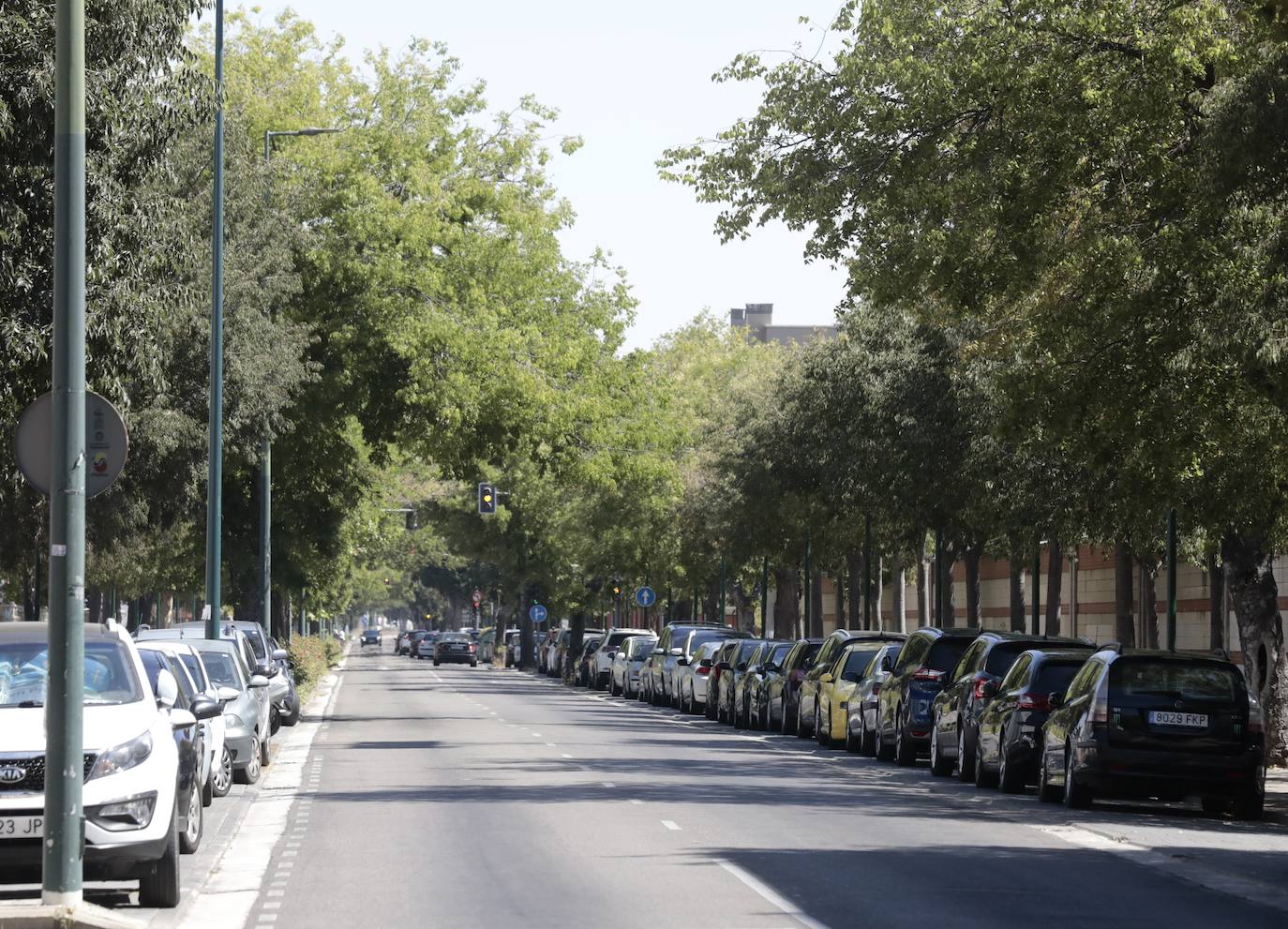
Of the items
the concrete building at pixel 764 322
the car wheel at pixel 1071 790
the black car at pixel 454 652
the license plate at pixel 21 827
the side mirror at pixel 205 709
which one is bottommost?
the black car at pixel 454 652

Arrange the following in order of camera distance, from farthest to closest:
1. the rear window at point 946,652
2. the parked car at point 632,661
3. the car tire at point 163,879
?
the parked car at point 632,661 < the rear window at point 946,652 < the car tire at point 163,879

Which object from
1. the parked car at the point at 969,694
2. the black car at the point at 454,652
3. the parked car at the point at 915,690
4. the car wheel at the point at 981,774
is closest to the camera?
the car wheel at the point at 981,774

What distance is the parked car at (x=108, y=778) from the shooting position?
12734 millimetres

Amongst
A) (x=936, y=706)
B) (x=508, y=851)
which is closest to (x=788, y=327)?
(x=936, y=706)

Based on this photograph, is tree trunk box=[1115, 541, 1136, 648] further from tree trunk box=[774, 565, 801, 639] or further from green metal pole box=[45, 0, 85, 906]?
green metal pole box=[45, 0, 85, 906]

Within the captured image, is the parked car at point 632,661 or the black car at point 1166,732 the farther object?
the parked car at point 632,661

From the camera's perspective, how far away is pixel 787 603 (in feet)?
220

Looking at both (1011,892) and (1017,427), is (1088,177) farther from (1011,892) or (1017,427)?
(1011,892)

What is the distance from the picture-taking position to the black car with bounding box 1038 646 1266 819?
2031cm

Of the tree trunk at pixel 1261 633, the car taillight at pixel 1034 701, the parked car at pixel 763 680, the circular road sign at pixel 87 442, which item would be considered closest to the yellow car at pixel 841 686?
the parked car at pixel 763 680

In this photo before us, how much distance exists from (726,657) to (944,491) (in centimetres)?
634

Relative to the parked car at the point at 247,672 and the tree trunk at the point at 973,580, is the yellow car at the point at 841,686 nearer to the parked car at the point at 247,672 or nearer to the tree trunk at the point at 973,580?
the parked car at the point at 247,672

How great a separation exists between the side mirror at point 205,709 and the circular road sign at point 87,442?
1.92 metres

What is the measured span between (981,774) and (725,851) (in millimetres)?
8283
